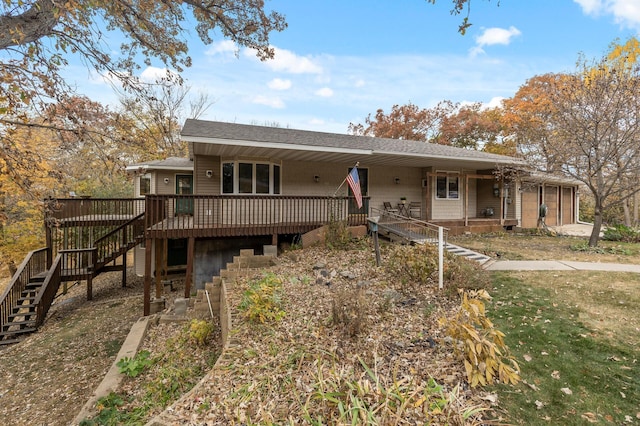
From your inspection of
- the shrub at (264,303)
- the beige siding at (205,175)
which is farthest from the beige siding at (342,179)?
the shrub at (264,303)

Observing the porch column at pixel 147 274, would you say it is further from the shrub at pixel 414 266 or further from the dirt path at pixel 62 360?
the shrub at pixel 414 266

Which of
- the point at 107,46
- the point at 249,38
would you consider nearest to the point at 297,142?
the point at 249,38

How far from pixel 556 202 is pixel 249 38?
57.5 feet

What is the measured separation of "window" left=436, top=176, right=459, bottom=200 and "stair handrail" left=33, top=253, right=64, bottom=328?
13.9 metres

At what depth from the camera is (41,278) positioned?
31.2 ft

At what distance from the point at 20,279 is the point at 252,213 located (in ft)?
22.9

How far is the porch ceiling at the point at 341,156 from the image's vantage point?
884 centimetres

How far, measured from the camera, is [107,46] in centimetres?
530

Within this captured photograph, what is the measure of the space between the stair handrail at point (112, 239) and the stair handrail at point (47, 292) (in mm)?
970

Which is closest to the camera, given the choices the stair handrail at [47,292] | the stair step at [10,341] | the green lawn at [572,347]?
the green lawn at [572,347]

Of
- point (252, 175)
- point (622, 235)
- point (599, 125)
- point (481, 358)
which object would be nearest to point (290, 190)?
point (252, 175)

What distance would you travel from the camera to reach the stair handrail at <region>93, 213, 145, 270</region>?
9.72 meters

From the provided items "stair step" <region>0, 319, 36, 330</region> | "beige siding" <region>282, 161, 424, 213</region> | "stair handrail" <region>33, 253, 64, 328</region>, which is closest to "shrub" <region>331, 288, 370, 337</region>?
"beige siding" <region>282, 161, 424, 213</region>

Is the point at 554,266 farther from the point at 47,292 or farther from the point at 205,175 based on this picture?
the point at 47,292
